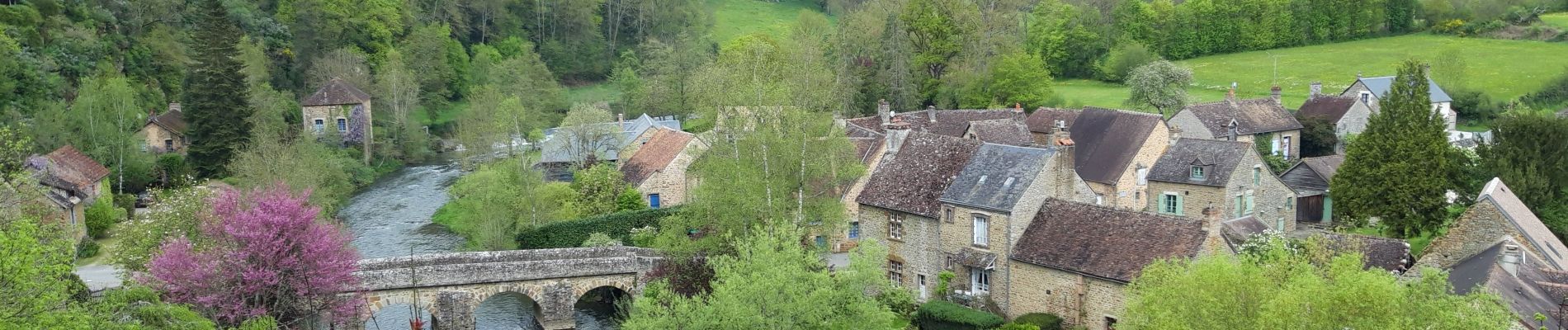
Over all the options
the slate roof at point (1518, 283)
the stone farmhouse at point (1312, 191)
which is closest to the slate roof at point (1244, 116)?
the stone farmhouse at point (1312, 191)

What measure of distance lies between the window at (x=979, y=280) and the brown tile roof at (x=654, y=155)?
61.1ft

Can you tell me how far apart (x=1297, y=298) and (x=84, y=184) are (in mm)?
43375

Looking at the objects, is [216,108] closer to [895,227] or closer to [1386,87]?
[895,227]

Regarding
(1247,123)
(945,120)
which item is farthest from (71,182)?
(1247,123)

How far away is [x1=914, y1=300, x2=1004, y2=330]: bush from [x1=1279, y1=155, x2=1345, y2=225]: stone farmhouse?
2026 centimetres

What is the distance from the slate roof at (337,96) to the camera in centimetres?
7231

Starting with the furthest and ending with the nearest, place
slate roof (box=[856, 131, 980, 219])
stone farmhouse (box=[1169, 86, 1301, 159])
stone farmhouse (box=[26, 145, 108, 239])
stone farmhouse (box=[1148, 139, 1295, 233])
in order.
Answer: stone farmhouse (box=[1169, 86, 1301, 159]) → stone farmhouse (box=[1148, 139, 1295, 233]) → stone farmhouse (box=[26, 145, 108, 239]) → slate roof (box=[856, 131, 980, 219])

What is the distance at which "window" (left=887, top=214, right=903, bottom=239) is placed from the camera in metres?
37.5

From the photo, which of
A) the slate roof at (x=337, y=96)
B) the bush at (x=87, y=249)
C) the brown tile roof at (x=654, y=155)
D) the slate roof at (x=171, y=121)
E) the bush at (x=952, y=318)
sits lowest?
the bush at (x=952, y=318)

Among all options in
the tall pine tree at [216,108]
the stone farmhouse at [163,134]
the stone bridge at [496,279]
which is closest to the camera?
the stone bridge at [496,279]

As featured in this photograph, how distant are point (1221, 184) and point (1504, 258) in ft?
48.3

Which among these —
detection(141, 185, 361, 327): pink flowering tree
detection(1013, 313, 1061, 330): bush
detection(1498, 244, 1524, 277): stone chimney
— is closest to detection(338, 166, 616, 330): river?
detection(141, 185, 361, 327): pink flowering tree

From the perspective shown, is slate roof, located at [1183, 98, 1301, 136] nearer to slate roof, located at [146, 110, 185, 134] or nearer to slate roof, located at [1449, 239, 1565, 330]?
slate roof, located at [1449, 239, 1565, 330]

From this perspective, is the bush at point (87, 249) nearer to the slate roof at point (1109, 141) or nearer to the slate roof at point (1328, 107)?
the slate roof at point (1109, 141)
